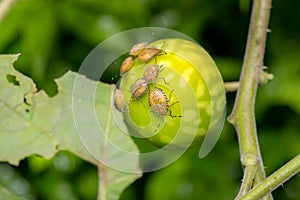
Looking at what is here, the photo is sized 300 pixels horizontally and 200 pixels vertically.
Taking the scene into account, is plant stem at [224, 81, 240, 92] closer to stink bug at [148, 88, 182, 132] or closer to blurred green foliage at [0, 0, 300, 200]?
stink bug at [148, 88, 182, 132]

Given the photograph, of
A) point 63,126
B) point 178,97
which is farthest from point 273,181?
point 63,126

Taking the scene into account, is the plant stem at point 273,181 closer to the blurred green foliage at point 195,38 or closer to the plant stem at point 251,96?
the plant stem at point 251,96

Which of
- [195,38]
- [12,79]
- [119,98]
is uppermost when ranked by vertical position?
[119,98]

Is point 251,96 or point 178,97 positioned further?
point 251,96

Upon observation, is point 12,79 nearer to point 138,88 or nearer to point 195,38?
point 138,88

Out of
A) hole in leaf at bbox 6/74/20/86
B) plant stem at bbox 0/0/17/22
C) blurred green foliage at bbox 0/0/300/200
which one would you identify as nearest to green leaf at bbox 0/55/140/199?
hole in leaf at bbox 6/74/20/86

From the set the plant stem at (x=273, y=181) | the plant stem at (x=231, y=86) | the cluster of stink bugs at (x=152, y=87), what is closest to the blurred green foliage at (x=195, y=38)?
the plant stem at (x=231, y=86)
